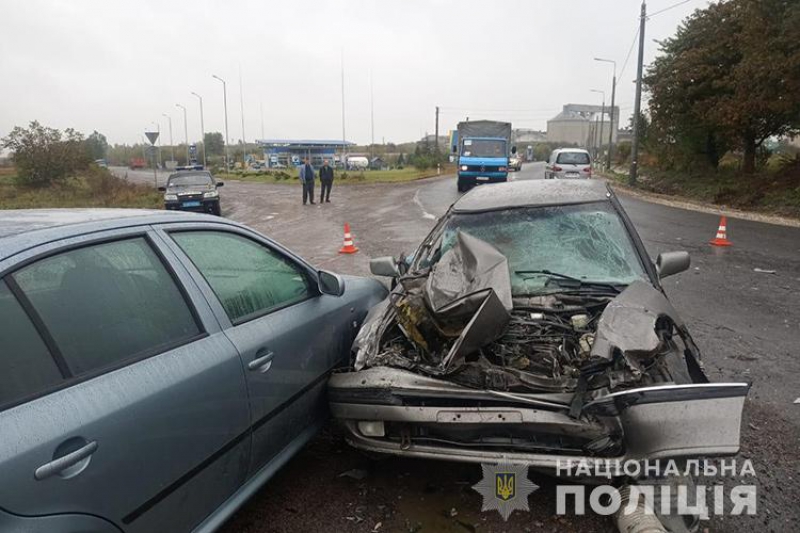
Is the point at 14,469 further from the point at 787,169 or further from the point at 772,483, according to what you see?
the point at 787,169

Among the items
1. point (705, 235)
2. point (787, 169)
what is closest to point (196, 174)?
point (705, 235)

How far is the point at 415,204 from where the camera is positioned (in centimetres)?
2128

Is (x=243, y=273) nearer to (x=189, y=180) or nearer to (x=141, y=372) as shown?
(x=141, y=372)

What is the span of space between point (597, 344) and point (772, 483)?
1.42 metres

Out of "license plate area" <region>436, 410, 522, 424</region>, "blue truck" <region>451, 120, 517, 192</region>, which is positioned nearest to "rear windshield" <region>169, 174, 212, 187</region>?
"blue truck" <region>451, 120, 517, 192</region>

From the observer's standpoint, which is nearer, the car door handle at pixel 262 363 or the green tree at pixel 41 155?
the car door handle at pixel 262 363

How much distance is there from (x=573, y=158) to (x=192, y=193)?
15.7 metres

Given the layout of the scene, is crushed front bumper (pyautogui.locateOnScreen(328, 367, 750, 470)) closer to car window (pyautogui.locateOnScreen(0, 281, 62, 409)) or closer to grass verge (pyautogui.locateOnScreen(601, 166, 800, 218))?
car window (pyautogui.locateOnScreen(0, 281, 62, 409))

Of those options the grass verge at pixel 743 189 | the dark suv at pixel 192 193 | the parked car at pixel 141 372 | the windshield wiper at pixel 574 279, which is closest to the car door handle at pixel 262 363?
the parked car at pixel 141 372

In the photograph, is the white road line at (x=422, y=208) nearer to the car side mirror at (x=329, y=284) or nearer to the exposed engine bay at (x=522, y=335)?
the car side mirror at (x=329, y=284)

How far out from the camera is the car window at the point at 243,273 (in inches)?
110

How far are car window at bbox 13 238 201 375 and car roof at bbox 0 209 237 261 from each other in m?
0.08

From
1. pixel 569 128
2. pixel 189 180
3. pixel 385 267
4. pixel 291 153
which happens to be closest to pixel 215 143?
pixel 291 153

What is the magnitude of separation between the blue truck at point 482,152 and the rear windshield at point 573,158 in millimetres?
2707
